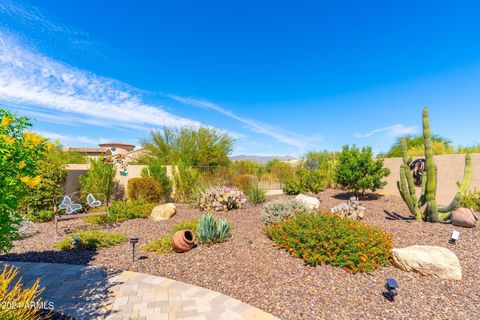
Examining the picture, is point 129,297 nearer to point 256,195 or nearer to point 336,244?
point 336,244

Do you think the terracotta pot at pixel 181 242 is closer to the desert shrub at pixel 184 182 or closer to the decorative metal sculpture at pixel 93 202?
the decorative metal sculpture at pixel 93 202

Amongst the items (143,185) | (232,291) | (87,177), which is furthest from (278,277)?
(87,177)

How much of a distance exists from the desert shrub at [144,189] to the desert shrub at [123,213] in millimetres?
991

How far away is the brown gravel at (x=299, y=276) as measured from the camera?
336 cm

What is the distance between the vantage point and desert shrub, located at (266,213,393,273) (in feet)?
14.5

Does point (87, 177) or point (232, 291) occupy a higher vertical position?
point (87, 177)

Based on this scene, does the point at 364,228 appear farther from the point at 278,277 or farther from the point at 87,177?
the point at 87,177

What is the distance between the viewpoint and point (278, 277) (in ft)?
13.6

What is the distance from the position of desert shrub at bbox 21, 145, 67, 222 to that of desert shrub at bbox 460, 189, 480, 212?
549 inches

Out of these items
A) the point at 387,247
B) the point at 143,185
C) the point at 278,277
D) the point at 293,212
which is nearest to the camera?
the point at 278,277

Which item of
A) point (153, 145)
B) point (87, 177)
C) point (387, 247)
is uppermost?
point (153, 145)

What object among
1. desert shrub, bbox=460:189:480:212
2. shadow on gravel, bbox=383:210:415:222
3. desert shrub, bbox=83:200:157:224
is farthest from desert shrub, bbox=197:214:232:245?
desert shrub, bbox=460:189:480:212

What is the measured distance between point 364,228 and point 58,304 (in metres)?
5.56

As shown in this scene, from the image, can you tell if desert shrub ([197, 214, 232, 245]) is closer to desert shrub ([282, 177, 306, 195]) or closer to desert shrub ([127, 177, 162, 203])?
desert shrub ([127, 177, 162, 203])
